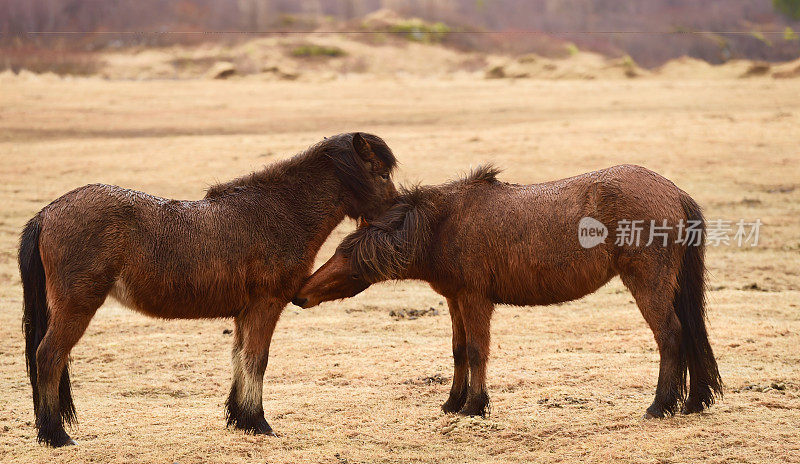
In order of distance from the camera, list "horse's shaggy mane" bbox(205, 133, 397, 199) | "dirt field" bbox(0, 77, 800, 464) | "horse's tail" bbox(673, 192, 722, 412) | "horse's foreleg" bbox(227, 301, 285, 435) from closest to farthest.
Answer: "dirt field" bbox(0, 77, 800, 464) → "horse's foreleg" bbox(227, 301, 285, 435) → "horse's tail" bbox(673, 192, 722, 412) → "horse's shaggy mane" bbox(205, 133, 397, 199)

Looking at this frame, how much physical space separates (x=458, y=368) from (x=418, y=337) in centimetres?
194

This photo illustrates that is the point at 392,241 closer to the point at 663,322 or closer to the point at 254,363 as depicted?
the point at 254,363

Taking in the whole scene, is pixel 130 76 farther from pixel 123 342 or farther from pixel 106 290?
pixel 106 290

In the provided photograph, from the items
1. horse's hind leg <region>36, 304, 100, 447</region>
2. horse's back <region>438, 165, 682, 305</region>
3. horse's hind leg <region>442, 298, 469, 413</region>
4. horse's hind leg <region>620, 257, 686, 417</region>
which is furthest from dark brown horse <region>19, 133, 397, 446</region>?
horse's hind leg <region>620, 257, 686, 417</region>

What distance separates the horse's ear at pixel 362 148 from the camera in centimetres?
607

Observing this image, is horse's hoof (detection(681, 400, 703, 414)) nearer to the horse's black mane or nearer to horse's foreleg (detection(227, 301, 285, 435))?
the horse's black mane

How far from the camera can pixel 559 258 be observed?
231 inches

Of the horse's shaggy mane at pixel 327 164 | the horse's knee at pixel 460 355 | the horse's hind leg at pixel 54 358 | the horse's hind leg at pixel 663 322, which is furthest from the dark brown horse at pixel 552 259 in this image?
the horse's hind leg at pixel 54 358

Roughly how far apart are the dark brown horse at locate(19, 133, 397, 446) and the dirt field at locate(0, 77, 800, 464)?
1.99ft

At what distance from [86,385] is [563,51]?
21848mm

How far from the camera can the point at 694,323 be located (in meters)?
5.95

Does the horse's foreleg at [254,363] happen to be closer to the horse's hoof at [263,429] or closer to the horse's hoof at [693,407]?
the horse's hoof at [263,429]

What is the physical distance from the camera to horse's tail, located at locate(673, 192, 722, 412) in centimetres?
592

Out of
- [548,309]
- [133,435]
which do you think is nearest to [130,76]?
[548,309]
